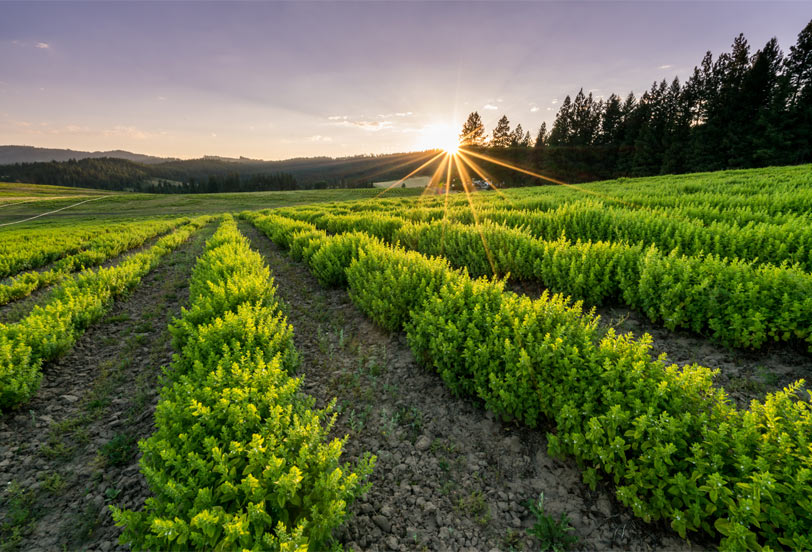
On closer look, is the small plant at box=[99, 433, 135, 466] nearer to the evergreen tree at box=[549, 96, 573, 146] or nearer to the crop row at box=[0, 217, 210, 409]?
the crop row at box=[0, 217, 210, 409]

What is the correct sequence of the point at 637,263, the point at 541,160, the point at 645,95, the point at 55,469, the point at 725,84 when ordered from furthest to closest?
the point at 541,160
the point at 645,95
the point at 725,84
the point at 637,263
the point at 55,469

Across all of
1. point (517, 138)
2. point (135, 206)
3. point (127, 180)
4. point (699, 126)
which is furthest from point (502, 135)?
point (127, 180)

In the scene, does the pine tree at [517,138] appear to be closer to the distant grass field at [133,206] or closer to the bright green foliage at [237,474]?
the distant grass field at [133,206]

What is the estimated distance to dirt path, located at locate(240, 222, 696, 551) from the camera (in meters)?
2.86

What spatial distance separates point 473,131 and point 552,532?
102394mm

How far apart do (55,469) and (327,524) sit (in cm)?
387

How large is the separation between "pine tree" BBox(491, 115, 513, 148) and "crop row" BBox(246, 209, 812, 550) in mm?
98834

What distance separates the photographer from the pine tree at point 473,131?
303 ft

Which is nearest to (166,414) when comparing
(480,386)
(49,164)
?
(480,386)

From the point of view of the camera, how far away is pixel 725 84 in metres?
56.4

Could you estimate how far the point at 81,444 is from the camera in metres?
4.11

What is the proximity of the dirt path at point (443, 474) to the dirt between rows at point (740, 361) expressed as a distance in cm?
223

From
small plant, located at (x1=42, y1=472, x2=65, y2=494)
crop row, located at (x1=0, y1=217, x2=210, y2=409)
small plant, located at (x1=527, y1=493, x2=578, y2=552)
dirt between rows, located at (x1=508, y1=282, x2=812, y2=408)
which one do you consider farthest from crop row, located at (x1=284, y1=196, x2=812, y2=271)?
crop row, located at (x1=0, y1=217, x2=210, y2=409)

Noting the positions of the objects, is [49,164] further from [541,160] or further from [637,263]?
[637,263]
